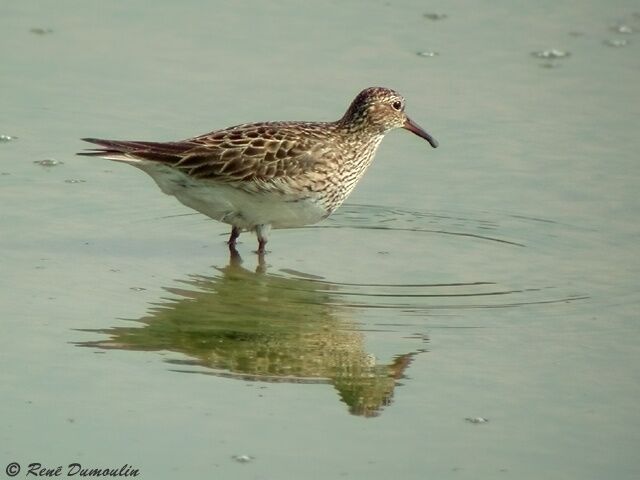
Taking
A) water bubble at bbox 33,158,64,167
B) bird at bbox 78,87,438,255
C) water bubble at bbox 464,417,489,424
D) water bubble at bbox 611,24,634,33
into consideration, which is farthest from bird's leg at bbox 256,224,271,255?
water bubble at bbox 611,24,634,33

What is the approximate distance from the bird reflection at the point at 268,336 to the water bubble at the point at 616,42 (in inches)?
240

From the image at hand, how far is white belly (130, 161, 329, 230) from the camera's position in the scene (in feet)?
39.2

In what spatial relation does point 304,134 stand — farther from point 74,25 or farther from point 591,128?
point 74,25

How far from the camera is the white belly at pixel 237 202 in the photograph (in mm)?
11961

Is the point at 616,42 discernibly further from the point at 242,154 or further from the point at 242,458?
the point at 242,458

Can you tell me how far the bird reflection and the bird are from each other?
73cm

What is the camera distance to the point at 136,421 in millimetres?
8625

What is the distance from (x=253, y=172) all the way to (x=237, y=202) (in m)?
0.27

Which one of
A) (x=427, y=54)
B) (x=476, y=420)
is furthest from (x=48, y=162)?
(x=476, y=420)

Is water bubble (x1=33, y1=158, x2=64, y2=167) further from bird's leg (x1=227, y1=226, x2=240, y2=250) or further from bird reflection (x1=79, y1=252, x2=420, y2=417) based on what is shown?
bird reflection (x1=79, y1=252, x2=420, y2=417)

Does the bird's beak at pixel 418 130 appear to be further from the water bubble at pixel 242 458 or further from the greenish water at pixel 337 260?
the water bubble at pixel 242 458

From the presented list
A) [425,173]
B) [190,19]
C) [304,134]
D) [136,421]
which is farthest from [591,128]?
[136,421]

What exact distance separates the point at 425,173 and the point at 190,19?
12.1 ft

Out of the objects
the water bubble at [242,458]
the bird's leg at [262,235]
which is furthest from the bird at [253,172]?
the water bubble at [242,458]
